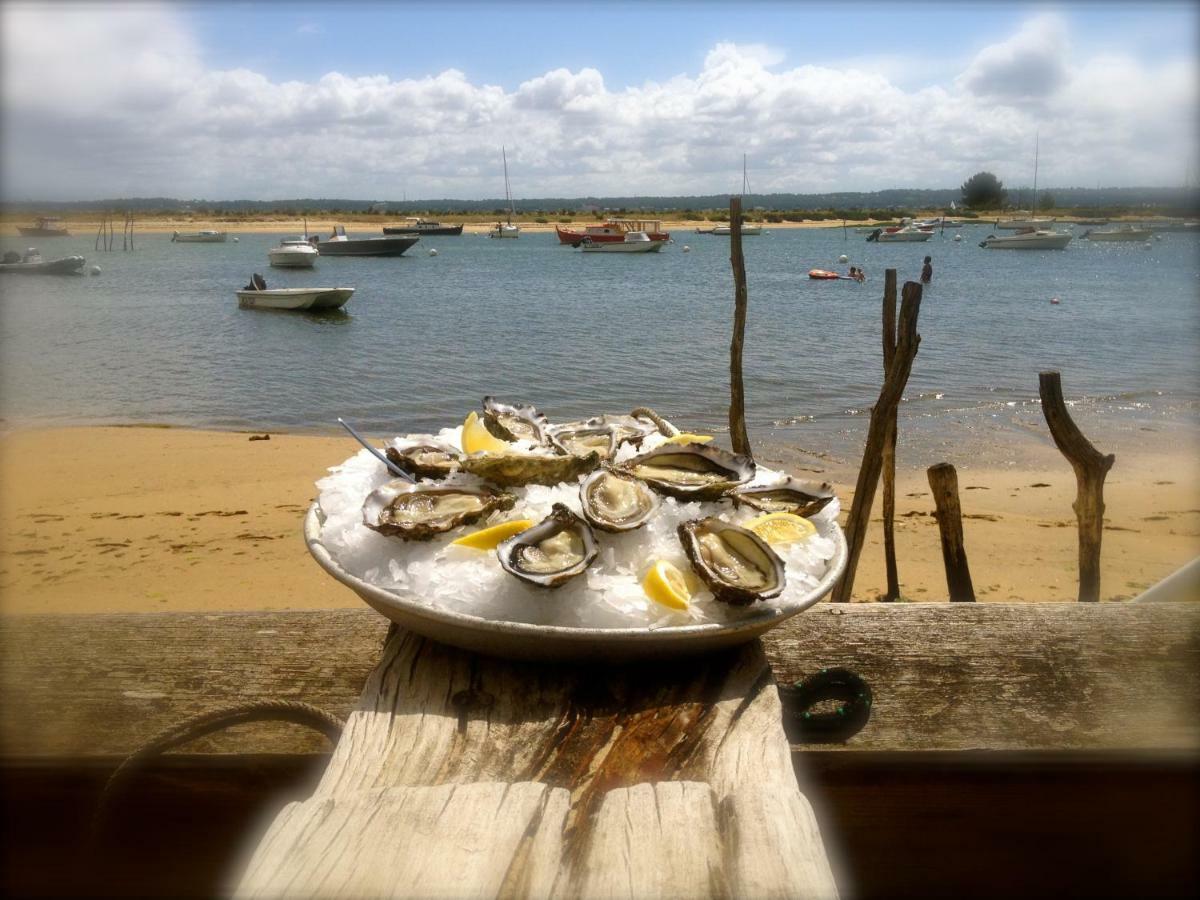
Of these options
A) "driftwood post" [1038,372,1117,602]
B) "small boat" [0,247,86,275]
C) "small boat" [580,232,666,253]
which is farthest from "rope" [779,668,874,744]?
"small boat" [580,232,666,253]

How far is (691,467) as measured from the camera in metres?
2.17

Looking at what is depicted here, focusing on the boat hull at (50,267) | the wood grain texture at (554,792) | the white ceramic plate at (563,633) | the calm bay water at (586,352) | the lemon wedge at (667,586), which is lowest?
the calm bay water at (586,352)

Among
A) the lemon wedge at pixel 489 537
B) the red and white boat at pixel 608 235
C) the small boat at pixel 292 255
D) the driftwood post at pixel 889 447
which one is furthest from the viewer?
the red and white boat at pixel 608 235

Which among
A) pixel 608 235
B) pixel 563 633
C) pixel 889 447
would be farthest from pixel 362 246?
pixel 563 633

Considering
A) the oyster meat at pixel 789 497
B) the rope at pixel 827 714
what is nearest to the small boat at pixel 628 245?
the oyster meat at pixel 789 497

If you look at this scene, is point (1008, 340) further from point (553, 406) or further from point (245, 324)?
point (245, 324)

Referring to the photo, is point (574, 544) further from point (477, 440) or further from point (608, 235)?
point (608, 235)

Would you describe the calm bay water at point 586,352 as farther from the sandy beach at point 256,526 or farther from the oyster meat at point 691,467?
the oyster meat at point 691,467

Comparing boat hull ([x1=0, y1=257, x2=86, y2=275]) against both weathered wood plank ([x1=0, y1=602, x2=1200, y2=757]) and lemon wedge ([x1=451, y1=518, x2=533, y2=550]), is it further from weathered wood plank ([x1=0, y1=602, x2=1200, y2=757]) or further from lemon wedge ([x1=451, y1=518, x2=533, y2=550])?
lemon wedge ([x1=451, y1=518, x2=533, y2=550])

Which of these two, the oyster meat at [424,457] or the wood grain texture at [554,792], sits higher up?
the oyster meat at [424,457]

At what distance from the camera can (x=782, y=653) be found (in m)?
2.10

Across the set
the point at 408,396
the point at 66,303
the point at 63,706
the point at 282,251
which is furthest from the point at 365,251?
the point at 63,706

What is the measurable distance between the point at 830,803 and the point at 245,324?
88.9 ft

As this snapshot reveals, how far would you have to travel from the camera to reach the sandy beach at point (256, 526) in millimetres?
7117
